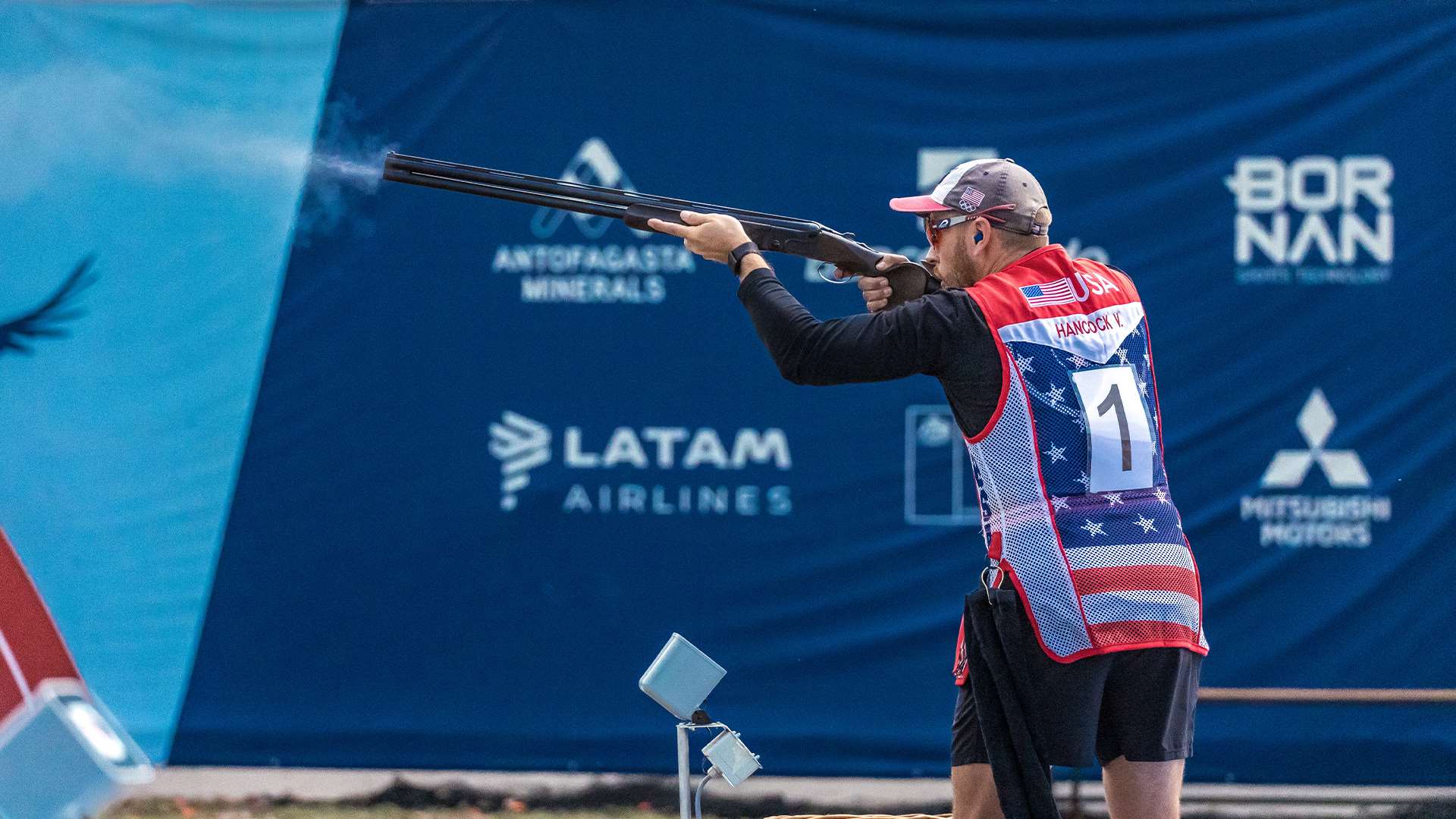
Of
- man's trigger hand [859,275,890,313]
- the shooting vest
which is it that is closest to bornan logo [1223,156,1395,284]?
man's trigger hand [859,275,890,313]

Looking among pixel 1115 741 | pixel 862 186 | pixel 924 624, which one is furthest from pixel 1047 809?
pixel 862 186

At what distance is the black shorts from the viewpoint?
2.80 metres

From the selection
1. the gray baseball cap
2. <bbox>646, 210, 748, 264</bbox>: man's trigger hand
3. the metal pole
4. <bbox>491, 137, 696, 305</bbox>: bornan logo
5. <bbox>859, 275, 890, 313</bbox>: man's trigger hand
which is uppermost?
<bbox>491, 137, 696, 305</bbox>: bornan logo

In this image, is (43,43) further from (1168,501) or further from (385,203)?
(1168,501)

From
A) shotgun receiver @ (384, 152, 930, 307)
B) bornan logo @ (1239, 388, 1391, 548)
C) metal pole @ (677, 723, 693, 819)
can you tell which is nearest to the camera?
metal pole @ (677, 723, 693, 819)

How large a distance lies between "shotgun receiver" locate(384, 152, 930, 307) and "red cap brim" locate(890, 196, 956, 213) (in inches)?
5.9

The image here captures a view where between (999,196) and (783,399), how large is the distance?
7.60 feet

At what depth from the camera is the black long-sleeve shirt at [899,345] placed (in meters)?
2.81

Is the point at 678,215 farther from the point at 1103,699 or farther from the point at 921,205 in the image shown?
the point at 1103,699

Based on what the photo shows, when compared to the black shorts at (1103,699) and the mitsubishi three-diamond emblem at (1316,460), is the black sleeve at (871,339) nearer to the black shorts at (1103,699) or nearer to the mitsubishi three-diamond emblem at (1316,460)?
the black shorts at (1103,699)

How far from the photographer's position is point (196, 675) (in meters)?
5.35

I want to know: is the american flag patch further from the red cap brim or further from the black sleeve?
the red cap brim

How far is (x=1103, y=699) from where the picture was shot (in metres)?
2.88

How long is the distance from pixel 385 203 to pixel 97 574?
5.58ft
